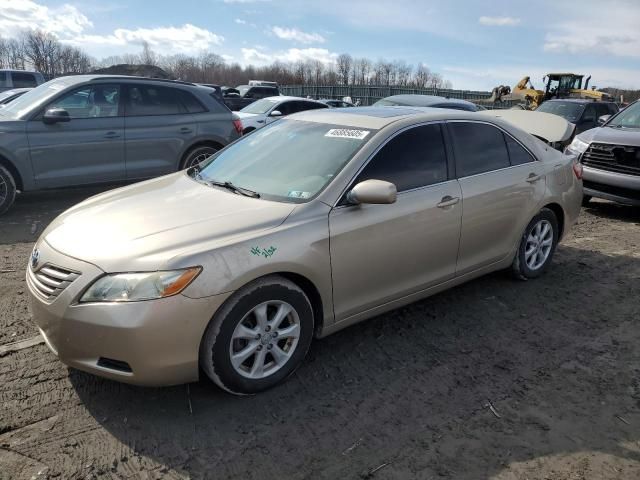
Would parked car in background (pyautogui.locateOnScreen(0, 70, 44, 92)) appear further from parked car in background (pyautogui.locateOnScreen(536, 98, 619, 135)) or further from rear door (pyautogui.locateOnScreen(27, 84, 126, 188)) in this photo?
parked car in background (pyautogui.locateOnScreen(536, 98, 619, 135))

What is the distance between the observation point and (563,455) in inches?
105

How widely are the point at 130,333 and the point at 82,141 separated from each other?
5.24 metres

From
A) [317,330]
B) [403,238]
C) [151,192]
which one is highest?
[151,192]

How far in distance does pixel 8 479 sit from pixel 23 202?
238 inches

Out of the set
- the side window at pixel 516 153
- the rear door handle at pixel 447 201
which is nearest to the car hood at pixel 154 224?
the rear door handle at pixel 447 201

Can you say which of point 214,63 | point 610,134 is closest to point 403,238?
point 610,134

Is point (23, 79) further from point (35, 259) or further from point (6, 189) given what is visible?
point (35, 259)

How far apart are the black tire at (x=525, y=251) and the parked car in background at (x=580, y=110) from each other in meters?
9.35

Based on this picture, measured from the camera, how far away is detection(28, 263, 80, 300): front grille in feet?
9.07

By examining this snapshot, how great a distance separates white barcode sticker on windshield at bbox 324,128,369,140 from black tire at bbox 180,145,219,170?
180 inches

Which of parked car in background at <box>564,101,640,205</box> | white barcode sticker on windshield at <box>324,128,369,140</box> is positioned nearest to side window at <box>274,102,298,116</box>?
parked car in background at <box>564,101,640,205</box>

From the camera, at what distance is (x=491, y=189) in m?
4.21

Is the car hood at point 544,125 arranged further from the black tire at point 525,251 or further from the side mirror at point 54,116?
the side mirror at point 54,116

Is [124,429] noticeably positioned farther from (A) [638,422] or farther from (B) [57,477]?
(A) [638,422]
